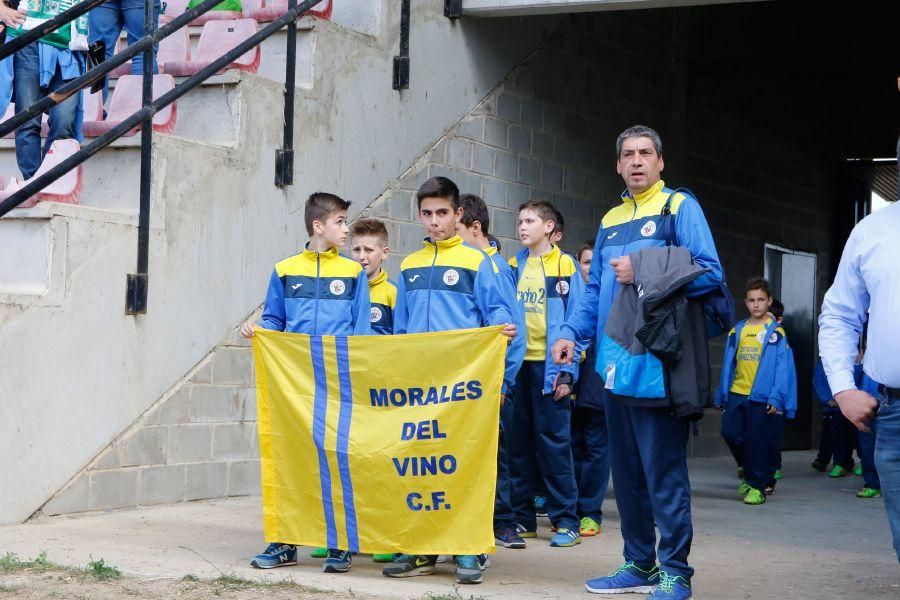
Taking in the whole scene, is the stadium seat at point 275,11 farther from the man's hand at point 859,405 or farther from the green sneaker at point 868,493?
the man's hand at point 859,405

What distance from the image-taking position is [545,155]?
11.3 metres

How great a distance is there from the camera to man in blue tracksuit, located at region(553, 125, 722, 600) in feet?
16.6

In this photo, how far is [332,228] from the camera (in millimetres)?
6195

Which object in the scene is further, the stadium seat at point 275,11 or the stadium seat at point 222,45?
the stadium seat at point 275,11

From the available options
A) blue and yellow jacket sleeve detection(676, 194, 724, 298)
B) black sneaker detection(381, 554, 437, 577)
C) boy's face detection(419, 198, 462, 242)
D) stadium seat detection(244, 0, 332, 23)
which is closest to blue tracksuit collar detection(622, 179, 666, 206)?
blue and yellow jacket sleeve detection(676, 194, 724, 298)

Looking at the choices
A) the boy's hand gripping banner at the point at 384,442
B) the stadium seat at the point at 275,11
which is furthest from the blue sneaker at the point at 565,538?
the stadium seat at the point at 275,11

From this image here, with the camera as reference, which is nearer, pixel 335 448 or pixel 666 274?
pixel 666 274

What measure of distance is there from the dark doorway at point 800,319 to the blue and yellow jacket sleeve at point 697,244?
A: 11643mm

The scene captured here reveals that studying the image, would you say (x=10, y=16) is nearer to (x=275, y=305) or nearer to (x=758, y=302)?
(x=275, y=305)

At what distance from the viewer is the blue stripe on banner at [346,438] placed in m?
5.69

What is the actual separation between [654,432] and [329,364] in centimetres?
157

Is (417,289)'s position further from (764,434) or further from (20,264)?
(764,434)

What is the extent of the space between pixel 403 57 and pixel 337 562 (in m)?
4.89

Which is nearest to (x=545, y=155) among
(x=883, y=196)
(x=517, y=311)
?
(x=517, y=311)
